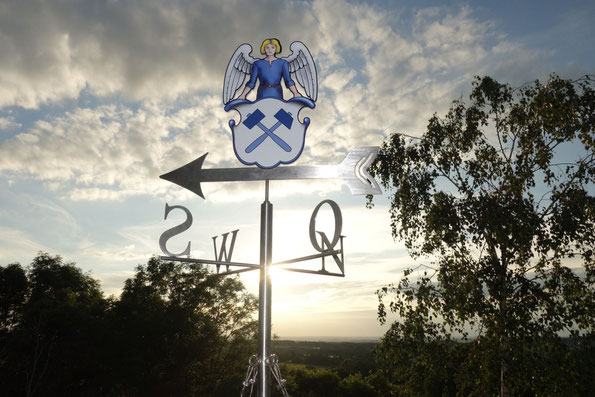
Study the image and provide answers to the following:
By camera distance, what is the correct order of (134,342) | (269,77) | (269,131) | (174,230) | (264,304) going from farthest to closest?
(134,342), (269,77), (269,131), (174,230), (264,304)

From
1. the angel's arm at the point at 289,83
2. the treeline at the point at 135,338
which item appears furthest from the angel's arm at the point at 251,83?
the treeline at the point at 135,338

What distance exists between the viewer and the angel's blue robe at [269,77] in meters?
4.25

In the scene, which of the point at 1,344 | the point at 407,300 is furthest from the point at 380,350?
the point at 1,344

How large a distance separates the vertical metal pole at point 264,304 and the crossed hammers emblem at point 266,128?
2.19 feet

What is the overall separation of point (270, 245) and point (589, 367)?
6.72 metres

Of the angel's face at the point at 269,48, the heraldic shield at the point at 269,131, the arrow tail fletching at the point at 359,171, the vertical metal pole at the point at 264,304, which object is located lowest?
the vertical metal pole at the point at 264,304

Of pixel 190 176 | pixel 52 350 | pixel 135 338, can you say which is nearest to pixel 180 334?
pixel 135 338

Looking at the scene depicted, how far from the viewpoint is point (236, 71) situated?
4.38 m

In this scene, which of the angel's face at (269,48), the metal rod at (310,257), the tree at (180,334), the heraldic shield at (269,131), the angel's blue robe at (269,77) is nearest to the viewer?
the metal rod at (310,257)

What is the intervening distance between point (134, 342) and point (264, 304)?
2150 centimetres

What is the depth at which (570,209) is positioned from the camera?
8000 millimetres

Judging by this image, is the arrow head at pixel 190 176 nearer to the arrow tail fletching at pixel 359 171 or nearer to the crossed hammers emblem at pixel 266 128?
the crossed hammers emblem at pixel 266 128

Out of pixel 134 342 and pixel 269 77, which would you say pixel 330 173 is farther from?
pixel 134 342

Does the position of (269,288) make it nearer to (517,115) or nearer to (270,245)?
(270,245)
